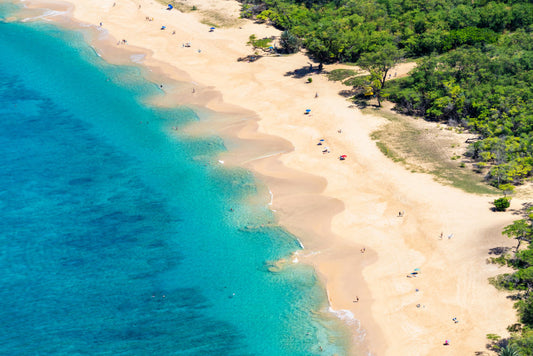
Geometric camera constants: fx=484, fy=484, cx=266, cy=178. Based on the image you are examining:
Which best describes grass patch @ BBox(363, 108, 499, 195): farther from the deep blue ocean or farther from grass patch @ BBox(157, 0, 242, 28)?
grass patch @ BBox(157, 0, 242, 28)

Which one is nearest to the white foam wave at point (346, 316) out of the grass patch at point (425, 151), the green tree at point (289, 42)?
the grass patch at point (425, 151)

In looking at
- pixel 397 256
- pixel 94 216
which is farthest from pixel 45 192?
pixel 397 256

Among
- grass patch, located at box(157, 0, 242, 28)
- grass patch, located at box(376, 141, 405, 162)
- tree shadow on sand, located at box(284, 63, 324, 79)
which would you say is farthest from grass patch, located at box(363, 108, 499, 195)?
grass patch, located at box(157, 0, 242, 28)

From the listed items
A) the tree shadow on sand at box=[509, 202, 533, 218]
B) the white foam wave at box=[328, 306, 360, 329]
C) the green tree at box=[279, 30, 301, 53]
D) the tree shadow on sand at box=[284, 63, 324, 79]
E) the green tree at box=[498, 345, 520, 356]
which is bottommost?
the white foam wave at box=[328, 306, 360, 329]

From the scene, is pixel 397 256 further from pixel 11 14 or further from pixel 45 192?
pixel 11 14

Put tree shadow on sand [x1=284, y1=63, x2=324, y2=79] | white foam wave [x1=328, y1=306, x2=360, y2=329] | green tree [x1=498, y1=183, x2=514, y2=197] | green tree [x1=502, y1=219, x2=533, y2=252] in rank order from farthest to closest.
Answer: tree shadow on sand [x1=284, y1=63, x2=324, y2=79]
green tree [x1=498, y1=183, x2=514, y2=197]
green tree [x1=502, y1=219, x2=533, y2=252]
white foam wave [x1=328, y1=306, x2=360, y2=329]

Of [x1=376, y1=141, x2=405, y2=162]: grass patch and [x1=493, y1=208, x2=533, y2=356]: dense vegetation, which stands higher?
[x1=376, y1=141, x2=405, y2=162]: grass patch

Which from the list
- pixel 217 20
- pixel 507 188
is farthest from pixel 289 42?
pixel 507 188
